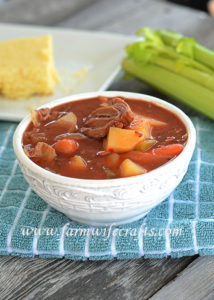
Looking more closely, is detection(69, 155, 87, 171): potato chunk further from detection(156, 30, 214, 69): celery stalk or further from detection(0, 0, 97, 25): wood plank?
detection(0, 0, 97, 25): wood plank

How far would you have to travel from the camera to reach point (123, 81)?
3.12 meters

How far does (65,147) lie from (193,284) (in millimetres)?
715

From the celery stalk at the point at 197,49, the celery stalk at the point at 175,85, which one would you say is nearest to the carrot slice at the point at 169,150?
the celery stalk at the point at 175,85

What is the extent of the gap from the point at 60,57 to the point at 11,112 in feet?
2.99

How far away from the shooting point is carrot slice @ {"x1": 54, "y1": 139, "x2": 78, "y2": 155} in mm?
1784

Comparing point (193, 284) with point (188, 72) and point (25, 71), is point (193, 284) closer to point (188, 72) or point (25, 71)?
point (188, 72)

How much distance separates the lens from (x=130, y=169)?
164 cm

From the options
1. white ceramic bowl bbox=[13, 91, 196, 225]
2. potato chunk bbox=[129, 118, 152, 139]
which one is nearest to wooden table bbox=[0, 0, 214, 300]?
white ceramic bowl bbox=[13, 91, 196, 225]

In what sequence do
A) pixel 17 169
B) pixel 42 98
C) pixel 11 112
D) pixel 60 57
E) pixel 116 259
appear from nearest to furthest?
1. pixel 116 259
2. pixel 17 169
3. pixel 11 112
4. pixel 42 98
5. pixel 60 57

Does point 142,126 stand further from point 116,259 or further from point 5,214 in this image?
point 5,214

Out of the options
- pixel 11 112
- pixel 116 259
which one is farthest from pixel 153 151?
pixel 11 112

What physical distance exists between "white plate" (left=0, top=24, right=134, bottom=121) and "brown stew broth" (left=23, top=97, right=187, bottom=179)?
0.79m

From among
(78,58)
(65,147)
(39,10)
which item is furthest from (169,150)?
(39,10)

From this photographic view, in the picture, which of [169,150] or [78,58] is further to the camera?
[78,58]
